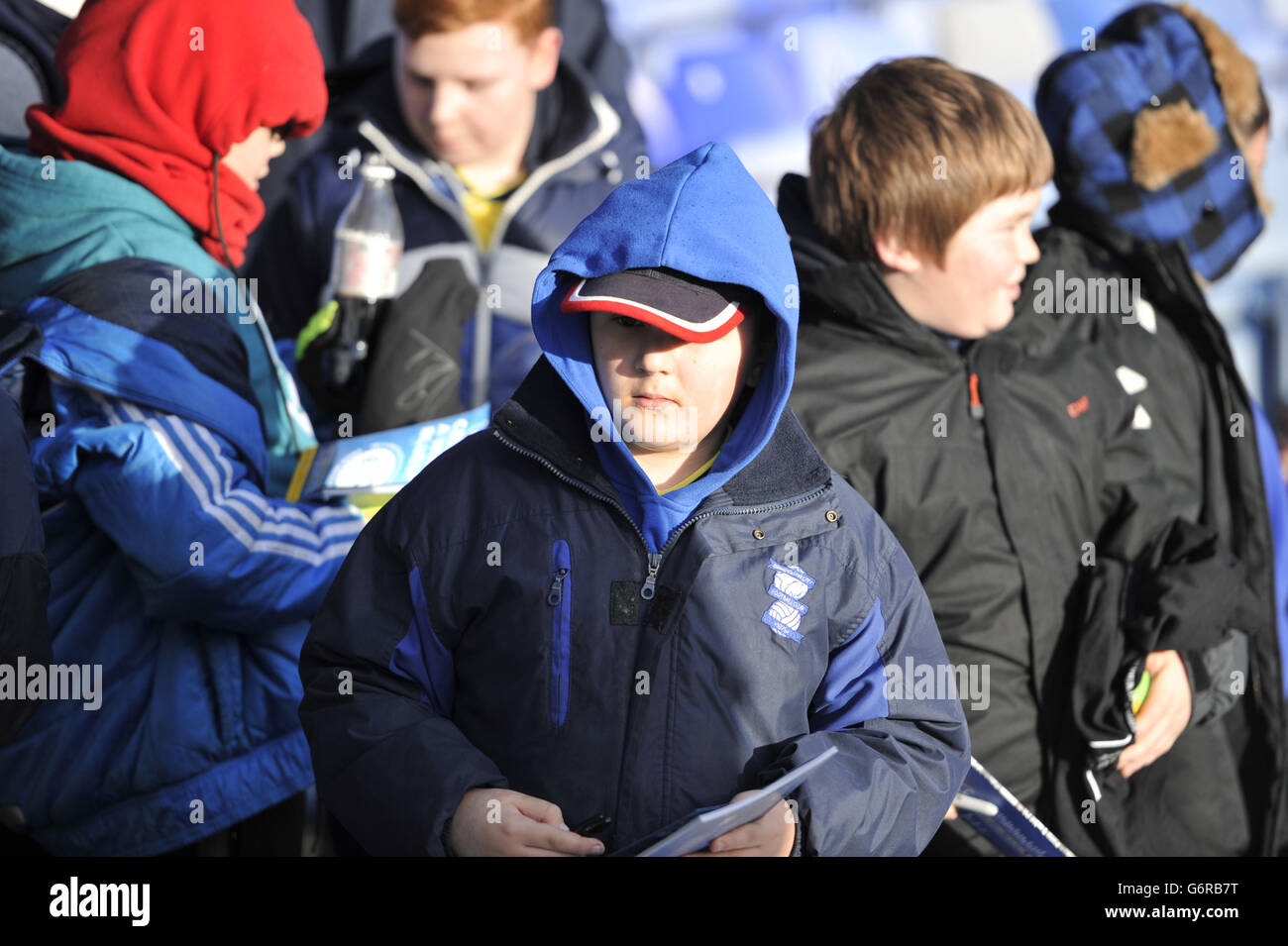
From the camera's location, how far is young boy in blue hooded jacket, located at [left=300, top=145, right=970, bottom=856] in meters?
1.95

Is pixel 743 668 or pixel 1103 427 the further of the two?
pixel 1103 427

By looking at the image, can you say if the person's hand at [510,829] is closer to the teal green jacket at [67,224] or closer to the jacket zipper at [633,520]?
the jacket zipper at [633,520]

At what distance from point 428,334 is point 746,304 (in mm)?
1169

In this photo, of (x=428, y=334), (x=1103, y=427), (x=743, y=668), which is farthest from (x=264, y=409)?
(x=1103, y=427)

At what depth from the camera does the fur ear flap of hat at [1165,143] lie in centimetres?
356

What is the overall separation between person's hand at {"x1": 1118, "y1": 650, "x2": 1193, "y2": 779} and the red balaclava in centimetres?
211

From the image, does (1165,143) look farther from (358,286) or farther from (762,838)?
(762,838)

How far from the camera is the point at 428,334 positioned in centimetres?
310

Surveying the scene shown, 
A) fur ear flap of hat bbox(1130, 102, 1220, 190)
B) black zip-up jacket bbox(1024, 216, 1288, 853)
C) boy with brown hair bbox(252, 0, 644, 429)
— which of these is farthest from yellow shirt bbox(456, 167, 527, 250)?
fur ear flap of hat bbox(1130, 102, 1220, 190)

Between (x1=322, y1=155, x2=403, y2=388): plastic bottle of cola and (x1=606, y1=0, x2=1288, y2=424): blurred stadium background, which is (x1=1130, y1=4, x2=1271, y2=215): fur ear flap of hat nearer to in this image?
(x1=606, y1=0, x2=1288, y2=424): blurred stadium background

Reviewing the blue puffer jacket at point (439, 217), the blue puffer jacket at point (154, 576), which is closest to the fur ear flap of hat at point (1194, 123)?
the blue puffer jacket at point (439, 217)
